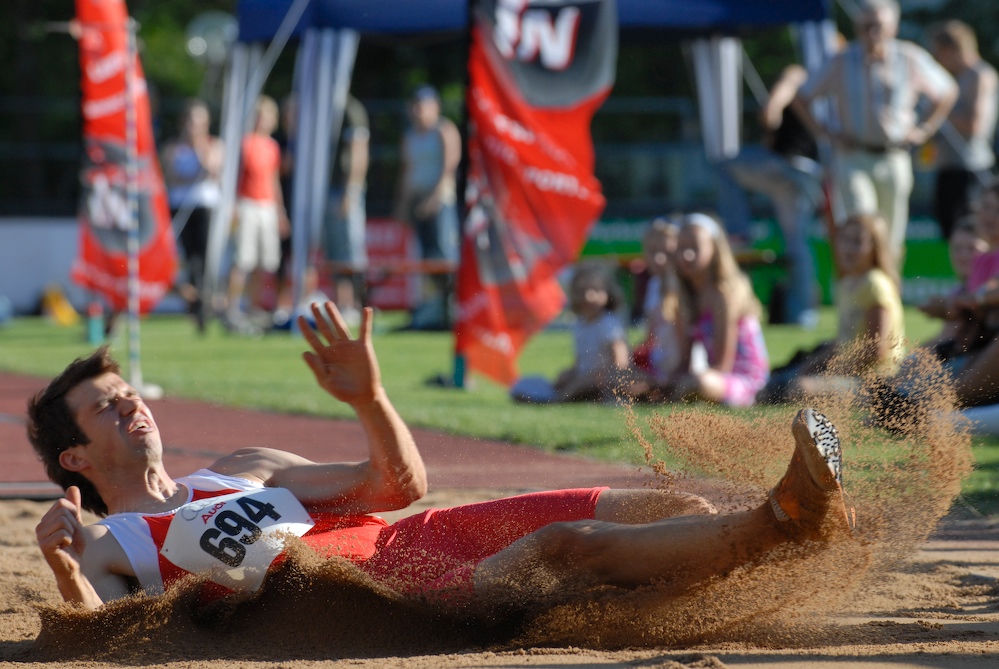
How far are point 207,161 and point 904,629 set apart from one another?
1257 centimetres

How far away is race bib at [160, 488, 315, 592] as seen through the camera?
3295mm

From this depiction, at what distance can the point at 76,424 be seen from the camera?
11.7ft

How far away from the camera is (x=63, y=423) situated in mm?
3582

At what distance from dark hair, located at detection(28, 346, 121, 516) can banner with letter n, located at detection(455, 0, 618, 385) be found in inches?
188

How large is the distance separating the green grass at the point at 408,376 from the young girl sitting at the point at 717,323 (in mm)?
556

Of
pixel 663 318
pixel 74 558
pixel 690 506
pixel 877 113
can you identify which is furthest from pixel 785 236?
pixel 74 558

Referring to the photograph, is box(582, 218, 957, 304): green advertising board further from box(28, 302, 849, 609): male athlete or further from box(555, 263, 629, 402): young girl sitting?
box(28, 302, 849, 609): male athlete

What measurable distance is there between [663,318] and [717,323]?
40 cm

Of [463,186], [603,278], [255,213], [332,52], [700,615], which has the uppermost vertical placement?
[332,52]

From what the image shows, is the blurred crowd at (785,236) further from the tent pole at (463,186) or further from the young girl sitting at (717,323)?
the tent pole at (463,186)

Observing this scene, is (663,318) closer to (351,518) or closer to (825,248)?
(351,518)

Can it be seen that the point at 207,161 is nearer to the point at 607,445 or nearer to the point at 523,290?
the point at 523,290

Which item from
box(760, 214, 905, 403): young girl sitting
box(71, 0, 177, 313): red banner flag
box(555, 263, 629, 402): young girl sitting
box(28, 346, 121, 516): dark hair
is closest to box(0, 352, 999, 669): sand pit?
box(28, 346, 121, 516): dark hair

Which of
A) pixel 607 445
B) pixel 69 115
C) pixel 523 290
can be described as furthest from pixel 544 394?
pixel 69 115
